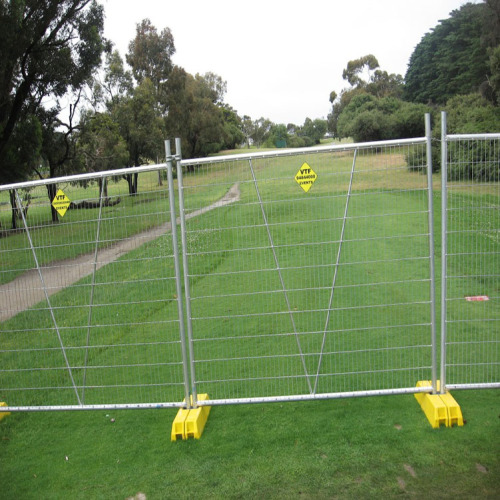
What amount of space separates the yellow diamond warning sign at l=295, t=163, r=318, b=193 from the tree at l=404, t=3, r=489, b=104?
4506 cm

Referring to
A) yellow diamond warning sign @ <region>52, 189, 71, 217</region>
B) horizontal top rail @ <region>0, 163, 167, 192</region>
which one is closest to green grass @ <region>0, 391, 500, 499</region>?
yellow diamond warning sign @ <region>52, 189, 71, 217</region>

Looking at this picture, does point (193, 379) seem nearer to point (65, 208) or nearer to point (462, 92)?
point (65, 208)

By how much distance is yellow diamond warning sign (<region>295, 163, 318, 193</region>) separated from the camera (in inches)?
142

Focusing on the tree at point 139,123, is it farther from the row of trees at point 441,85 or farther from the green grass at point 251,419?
the green grass at point 251,419

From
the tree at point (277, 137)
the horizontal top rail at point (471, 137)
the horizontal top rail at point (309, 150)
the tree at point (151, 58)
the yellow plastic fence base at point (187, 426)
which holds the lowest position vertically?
the yellow plastic fence base at point (187, 426)

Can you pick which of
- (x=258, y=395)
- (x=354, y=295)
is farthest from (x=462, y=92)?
(x=258, y=395)

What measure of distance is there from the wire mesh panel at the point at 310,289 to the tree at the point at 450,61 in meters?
43.0

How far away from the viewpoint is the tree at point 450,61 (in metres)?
46.0

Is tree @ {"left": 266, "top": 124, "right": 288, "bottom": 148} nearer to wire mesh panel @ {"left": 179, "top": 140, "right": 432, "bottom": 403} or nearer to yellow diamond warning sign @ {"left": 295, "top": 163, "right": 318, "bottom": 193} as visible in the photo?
wire mesh panel @ {"left": 179, "top": 140, "right": 432, "bottom": 403}

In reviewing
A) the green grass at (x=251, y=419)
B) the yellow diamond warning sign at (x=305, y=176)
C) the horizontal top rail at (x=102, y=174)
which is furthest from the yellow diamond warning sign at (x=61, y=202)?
the yellow diamond warning sign at (x=305, y=176)

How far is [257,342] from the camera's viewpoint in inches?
227

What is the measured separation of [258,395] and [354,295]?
3030 millimetres

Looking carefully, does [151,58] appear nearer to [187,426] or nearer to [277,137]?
[187,426]

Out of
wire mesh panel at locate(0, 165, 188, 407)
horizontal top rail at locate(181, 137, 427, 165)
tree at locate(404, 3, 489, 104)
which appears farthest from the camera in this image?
tree at locate(404, 3, 489, 104)
